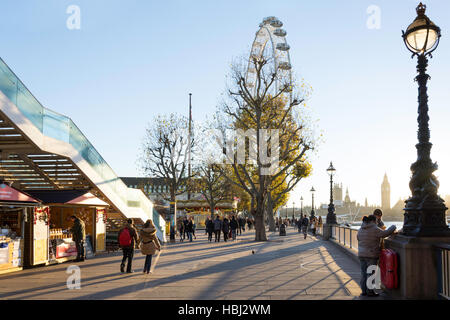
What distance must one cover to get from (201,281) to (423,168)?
617cm

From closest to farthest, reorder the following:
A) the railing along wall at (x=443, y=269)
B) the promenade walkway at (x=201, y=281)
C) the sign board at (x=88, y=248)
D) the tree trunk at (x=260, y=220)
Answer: the railing along wall at (x=443, y=269) → the promenade walkway at (x=201, y=281) → the sign board at (x=88, y=248) → the tree trunk at (x=260, y=220)

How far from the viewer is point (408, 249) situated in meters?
8.52

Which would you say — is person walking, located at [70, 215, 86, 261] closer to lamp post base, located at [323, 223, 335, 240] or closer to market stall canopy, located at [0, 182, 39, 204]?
market stall canopy, located at [0, 182, 39, 204]

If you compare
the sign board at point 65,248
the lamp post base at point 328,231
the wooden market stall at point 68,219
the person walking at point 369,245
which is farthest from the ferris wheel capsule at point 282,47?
the person walking at point 369,245

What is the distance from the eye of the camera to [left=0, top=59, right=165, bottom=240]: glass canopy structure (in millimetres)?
15008

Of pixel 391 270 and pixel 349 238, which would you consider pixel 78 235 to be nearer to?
pixel 349 238

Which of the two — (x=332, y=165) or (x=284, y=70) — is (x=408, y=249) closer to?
(x=332, y=165)

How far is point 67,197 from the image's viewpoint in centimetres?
1820

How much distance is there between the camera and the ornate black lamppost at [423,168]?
8.75 metres

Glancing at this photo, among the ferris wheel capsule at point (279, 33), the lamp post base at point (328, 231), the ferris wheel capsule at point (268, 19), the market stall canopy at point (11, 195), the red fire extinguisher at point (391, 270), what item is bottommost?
the lamp post base at point (328, 231)

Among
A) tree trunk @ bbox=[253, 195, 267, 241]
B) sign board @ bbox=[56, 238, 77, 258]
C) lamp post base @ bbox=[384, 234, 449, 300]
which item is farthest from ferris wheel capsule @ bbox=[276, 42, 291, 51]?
lamp post base @ bbox=[384, 234, 449, 300]

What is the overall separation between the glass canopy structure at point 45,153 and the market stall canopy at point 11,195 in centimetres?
198

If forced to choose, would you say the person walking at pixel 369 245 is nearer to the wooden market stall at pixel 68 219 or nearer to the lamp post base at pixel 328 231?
the wooden market stall at pixel 68 219

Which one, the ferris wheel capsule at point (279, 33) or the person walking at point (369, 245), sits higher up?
the ferris wheel capsule at point (279, 33)
